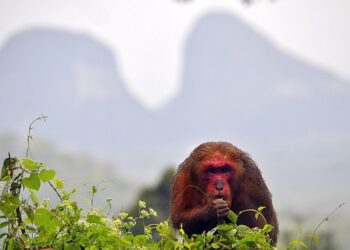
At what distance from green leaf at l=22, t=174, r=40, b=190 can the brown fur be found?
13.4ft

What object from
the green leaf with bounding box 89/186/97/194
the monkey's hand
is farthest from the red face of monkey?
the green leaf with bounding box 89/186/97/194

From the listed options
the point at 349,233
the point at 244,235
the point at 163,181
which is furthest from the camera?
the point at 349,233

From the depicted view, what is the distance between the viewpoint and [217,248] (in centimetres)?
929

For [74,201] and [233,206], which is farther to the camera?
[233,206]

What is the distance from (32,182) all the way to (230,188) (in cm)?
440

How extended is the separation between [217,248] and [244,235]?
0.88ft

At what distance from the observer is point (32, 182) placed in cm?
866

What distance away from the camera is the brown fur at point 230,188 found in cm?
1273

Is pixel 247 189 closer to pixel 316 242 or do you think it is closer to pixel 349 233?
pixel 316 242

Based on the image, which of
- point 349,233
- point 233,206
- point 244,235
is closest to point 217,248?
point 244,235

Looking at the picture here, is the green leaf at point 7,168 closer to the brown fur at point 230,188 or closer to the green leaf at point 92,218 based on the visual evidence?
the green leaf at point 92,218

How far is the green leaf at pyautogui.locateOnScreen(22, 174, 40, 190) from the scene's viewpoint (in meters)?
8.64

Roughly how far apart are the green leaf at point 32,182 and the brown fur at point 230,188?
4082mm

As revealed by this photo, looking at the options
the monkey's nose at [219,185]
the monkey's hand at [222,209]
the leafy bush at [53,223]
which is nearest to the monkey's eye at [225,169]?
the monkey's nose at [219,185]
